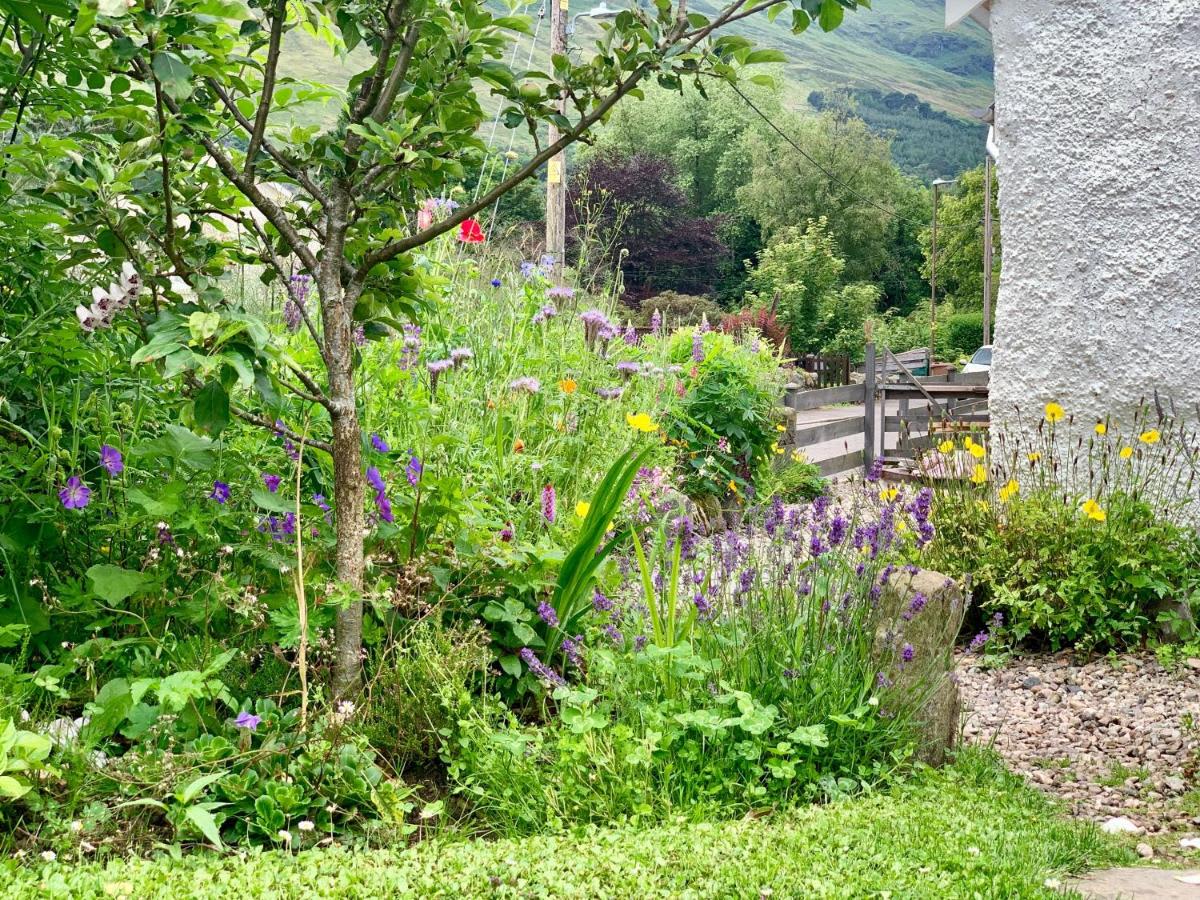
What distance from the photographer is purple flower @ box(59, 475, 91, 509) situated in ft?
8.54

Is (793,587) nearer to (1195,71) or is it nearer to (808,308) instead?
(1195,71)

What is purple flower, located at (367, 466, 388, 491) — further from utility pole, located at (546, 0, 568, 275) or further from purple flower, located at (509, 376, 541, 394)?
utility pole, located at (546, 0, 568, 275)

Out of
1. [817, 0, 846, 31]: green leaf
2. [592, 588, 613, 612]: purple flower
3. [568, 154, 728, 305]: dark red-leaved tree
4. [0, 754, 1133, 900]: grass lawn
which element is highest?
[568, 154, 728, 305]: dark red-leaved tree

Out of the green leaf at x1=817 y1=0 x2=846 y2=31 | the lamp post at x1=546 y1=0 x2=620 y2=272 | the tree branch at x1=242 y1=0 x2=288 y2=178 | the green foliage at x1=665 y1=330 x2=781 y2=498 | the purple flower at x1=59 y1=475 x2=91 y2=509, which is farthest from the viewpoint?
the lamp post at x1=546 y1=0 x2=620 y2=272

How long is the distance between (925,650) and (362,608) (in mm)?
1745

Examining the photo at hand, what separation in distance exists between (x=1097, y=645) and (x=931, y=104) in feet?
460

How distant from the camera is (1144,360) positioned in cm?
533

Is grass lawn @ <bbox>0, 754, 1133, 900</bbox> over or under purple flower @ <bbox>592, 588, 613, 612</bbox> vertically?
under

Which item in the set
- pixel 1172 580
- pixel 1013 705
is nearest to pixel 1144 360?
pixel 1172 580

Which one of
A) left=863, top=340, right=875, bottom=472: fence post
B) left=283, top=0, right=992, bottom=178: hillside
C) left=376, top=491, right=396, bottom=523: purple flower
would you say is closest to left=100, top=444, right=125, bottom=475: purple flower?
left=376, top=491, right=396, bottom=523: purple flower

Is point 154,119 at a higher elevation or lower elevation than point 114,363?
higher

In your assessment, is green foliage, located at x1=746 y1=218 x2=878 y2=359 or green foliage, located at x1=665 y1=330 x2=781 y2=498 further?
green foliage, located at x1=746 y1=218 x2=878 y2=359

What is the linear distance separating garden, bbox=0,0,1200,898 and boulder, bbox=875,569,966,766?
0.02 metres

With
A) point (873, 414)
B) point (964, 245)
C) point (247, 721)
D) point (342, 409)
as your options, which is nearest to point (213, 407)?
point (342, 409)
